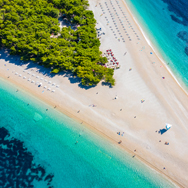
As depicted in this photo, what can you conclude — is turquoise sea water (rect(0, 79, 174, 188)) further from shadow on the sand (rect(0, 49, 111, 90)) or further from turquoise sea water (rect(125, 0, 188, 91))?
turquoise sea water (rect(125, 0, 188, 91))

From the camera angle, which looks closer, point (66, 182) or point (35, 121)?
point (66, 182)

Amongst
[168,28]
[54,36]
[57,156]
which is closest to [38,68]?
[54,36]

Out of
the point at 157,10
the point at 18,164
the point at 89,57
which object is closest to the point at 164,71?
the point at 89,57

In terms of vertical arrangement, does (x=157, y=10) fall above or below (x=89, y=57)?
above

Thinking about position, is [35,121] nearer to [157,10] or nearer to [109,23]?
[109,23]

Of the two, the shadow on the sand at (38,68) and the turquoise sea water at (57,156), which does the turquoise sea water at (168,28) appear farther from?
the turquoise sea water at (57,156)

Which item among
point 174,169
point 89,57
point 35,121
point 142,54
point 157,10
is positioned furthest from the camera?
point 157,10
